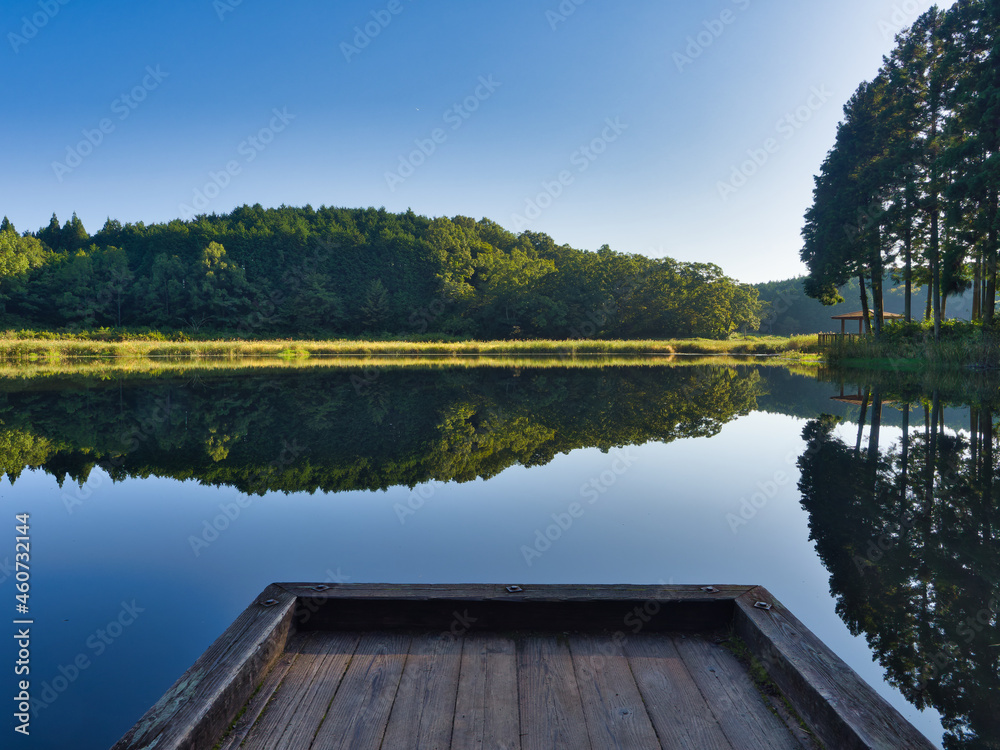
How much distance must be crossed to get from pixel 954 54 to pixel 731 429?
18.2 m

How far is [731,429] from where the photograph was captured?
779 cm

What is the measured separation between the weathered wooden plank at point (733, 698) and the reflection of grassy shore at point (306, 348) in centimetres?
3051

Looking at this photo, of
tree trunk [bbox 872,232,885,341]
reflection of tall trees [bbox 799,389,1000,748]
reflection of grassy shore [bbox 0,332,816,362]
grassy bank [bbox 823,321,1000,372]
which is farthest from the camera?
reflection of grassy shore [bbox 0,332,816,362]

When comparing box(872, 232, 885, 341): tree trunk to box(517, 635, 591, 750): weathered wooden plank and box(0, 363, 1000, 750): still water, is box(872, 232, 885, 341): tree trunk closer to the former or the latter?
box(0, 363, 1000, 750): still water

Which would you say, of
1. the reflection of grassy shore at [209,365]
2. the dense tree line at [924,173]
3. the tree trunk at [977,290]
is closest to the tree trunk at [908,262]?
the dense tree line at [924,173]

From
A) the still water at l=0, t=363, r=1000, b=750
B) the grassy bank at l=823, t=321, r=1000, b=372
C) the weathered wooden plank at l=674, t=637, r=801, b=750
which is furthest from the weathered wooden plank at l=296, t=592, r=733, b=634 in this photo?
the grassy bank at l=823, t=321, r=1000, b=372

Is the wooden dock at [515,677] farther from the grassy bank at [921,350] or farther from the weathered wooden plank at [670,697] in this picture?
the grassy bank at [921,350]

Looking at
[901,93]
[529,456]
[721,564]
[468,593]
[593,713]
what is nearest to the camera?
[593,713]

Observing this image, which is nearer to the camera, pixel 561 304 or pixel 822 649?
pixel 822 649

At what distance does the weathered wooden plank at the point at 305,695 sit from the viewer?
1.52m

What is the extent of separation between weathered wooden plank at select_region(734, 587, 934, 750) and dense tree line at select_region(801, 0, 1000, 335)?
58.0 feet

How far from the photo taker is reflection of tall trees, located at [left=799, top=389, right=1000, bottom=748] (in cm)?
200

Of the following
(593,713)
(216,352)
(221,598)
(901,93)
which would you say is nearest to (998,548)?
(593,713)

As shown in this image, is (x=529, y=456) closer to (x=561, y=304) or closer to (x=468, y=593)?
(x=468, y=593)
